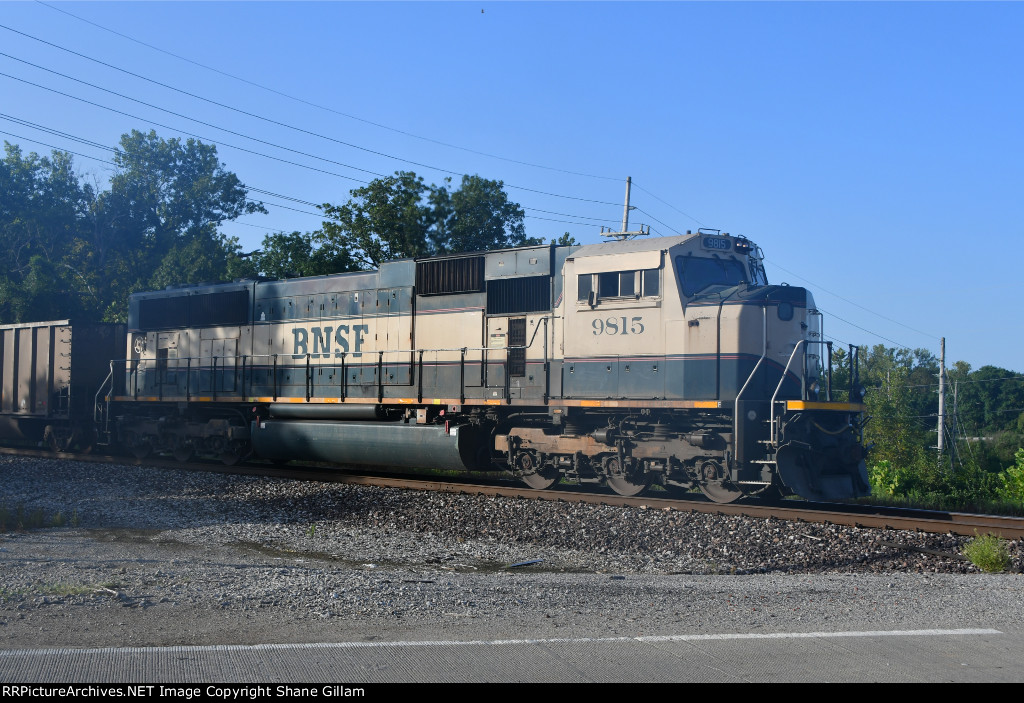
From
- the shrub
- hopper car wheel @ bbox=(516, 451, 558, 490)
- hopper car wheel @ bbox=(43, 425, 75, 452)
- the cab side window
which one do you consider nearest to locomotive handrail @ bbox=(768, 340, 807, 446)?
the cab side window

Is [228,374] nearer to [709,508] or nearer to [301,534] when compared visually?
[301,534]

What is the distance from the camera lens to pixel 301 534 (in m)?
11.0

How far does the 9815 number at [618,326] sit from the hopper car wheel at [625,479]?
1958 millimetres

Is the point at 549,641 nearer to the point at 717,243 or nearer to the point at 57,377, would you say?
the point at 717,243

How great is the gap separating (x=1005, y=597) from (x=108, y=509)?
1142 centimetres

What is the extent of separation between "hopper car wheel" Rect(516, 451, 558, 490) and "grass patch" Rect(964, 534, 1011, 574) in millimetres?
6594

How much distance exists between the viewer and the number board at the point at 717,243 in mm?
13075

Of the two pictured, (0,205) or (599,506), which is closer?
(599,506)

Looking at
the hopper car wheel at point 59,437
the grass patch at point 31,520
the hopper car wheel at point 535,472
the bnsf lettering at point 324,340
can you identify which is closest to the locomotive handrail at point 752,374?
the hopper car wheel at point 535,472

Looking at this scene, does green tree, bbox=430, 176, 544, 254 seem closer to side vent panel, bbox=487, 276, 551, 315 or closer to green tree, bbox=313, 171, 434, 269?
green tree, bbox=313, 171, 434, 269

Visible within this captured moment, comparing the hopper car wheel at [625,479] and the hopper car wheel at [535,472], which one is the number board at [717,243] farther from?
the hopper car wheel at [535,472]

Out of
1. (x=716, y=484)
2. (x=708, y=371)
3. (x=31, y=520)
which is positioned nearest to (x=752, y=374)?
(x=708, y=371)

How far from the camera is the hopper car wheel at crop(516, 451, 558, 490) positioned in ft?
47.5
